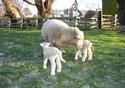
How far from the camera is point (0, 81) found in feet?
33.8

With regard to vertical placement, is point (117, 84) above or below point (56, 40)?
below

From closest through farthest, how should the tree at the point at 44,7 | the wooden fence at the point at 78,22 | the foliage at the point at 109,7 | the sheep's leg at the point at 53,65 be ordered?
the sheep's leg at the point at 53,65
the wooden fence at the point at 78,22
the tree at the point at 44,7
the foliage at the point at 109,7

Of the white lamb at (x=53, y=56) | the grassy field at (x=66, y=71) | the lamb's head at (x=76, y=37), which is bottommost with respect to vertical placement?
the grassy field at (x=66, y=71)

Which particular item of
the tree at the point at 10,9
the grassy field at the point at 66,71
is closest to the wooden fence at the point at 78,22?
the tree at the point at 10,9

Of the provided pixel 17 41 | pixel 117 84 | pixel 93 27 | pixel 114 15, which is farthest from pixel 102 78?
pixel 114 15

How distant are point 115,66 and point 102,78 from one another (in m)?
1.01

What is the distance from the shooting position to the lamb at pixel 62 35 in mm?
10906

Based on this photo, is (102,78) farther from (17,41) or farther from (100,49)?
(17,41)

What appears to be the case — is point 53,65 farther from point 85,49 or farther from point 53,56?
point 85,49

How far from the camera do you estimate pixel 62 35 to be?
11078 millimetres

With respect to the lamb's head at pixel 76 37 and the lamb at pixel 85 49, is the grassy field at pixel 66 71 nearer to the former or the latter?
the lamb at pixel 85 49

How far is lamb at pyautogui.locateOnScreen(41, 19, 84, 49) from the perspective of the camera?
1091 cm

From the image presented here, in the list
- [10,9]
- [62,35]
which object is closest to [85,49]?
[62,35]

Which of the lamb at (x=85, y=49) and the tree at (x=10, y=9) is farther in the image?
the tree at (x=10, y=9)
